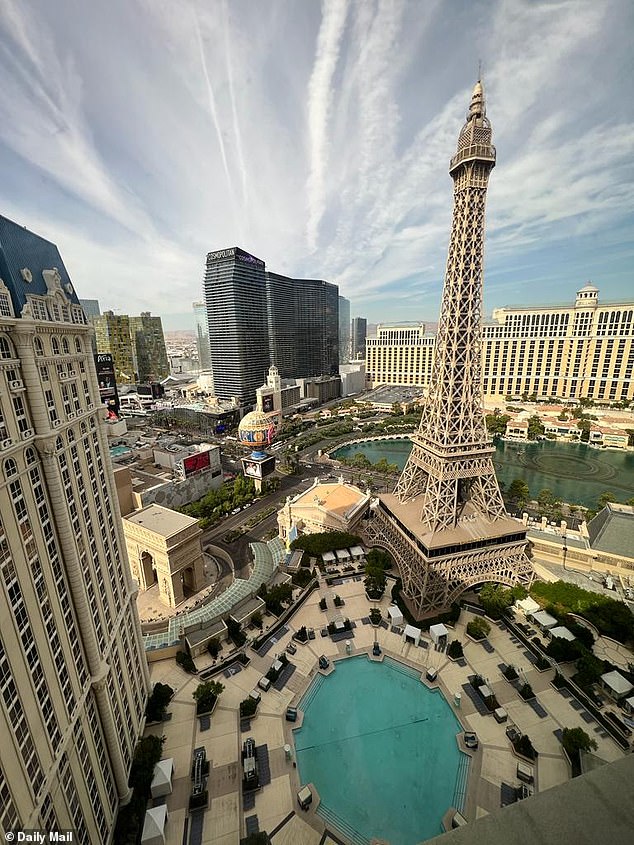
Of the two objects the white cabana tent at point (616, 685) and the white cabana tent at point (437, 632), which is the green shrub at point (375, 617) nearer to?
the white cabana tent at point (437, 632)

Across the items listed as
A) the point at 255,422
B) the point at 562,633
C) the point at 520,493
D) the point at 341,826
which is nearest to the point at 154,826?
the point at 341,826

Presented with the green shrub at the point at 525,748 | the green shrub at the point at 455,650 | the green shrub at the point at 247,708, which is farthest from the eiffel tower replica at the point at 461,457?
the green shrub at the point at 247,708

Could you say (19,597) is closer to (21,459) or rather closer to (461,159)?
(21,459)

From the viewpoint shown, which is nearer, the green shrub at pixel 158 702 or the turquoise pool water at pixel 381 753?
the turquoise pool water at pixel 381 753

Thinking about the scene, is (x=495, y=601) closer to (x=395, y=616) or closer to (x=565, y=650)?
(x=565, y=650)

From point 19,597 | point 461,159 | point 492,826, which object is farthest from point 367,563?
point 461,159
